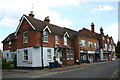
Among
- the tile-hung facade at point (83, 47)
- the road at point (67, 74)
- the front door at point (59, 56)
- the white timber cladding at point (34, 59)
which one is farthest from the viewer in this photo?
the tile-hung facade at point (83, 47)

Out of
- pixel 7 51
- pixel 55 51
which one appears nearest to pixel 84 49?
pixel 55 51

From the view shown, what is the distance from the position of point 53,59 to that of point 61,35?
6.23 metres

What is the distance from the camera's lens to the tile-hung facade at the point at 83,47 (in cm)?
2919

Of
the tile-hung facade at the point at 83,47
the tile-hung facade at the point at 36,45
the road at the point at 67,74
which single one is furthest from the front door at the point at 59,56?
the road at the point at 67,74

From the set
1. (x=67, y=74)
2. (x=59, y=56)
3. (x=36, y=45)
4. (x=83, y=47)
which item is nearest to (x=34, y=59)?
(x=36, y=45)

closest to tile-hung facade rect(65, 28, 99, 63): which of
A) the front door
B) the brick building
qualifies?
the brick building

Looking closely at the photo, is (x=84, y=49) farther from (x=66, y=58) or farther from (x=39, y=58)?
(x=39, y=58)

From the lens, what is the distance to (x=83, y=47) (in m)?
31.6

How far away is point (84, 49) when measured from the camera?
32094mm

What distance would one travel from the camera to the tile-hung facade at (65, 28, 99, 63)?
29188 mm

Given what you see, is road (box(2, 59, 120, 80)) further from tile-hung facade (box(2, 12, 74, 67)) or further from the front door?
the front door

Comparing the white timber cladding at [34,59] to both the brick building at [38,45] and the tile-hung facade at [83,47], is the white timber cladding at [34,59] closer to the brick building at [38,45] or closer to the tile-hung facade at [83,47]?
the brick building at [38,45]

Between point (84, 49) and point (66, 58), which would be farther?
point (84, 49)

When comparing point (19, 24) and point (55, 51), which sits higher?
point (19, 24)
